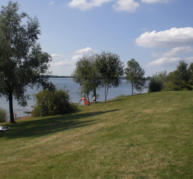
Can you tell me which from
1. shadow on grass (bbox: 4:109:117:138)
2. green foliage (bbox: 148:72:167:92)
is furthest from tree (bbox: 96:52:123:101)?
shadow on grass (bbox: 4:109:117:138)

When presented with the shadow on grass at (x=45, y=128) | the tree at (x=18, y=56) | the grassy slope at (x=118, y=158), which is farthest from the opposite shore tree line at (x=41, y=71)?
the grassy slope at (x=118, y=158)

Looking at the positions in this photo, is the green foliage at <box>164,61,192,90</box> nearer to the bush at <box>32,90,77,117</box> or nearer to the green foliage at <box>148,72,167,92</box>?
the green foliage at <box>148,72,167,92</box>

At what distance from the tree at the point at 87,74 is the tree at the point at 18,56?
401 inches

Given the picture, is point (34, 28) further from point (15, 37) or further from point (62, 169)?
point (62, 169)

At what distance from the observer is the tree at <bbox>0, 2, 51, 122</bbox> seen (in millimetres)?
16125

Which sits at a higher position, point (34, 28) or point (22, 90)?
point (34, 28)

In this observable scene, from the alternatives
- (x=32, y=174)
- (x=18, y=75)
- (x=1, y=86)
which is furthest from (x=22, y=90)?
(x=32, y=174)

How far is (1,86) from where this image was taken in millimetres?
15078

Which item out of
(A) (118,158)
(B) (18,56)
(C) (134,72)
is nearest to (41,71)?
(B) (18,56)

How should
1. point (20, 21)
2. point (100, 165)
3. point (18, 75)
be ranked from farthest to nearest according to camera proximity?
point (20, 21), point (18, 75), point (100, 165)

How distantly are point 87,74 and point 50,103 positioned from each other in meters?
8.34

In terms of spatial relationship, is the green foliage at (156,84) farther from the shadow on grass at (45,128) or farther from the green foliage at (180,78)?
the shadow on grass at (45,128)

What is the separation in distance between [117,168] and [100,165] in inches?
18.2

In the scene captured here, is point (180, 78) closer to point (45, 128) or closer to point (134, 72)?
point (134, 72)
